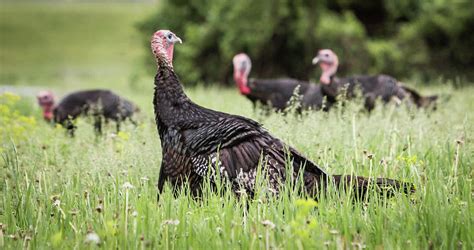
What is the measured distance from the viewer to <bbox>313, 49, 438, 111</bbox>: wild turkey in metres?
9.19

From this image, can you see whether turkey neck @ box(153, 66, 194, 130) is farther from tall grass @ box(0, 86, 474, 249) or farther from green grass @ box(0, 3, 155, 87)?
green grass @ box(0, 3, 155, 87)

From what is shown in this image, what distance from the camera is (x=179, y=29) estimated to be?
75.0 feet

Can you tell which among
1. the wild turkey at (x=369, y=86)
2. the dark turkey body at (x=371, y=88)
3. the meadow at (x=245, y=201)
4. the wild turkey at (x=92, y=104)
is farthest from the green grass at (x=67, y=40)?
the meadow at (x=245, y=201)

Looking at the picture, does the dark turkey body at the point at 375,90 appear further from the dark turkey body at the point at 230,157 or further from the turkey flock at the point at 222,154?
the dark turkey body at the point at 230,157

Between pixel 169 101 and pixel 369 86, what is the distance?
5.33 m

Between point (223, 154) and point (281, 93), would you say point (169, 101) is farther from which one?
point (281, 93)

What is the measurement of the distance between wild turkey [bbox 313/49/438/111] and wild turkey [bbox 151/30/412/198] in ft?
15.7

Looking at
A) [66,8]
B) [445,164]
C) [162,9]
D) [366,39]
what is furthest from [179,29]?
[66,8]

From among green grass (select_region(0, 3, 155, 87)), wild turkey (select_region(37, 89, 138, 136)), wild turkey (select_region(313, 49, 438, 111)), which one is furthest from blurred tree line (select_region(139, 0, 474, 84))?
green grass (select_region(0, 3, 155, 87))

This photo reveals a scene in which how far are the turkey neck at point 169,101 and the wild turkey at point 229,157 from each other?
0.05ft

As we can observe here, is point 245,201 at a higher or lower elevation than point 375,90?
lower

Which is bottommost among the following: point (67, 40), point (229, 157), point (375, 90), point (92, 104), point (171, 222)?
point (171, 222)

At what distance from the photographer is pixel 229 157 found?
4.31m

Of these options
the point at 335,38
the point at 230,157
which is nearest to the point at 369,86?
the point at 230,157
